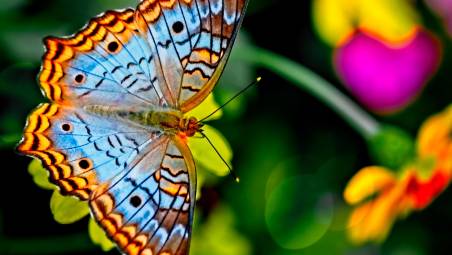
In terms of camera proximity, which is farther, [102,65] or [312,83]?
[312,83]

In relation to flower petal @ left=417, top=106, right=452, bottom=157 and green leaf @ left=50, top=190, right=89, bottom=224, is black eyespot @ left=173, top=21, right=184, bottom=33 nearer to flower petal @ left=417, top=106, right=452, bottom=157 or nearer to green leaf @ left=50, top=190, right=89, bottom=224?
green leaf @ left=50, top=190, right=89, bottom=224

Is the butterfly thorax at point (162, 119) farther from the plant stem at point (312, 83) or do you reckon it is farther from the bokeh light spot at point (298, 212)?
the bokeh light spot at point (298, 212)

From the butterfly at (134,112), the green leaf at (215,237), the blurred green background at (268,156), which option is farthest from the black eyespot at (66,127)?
the green leaf at (215,237)

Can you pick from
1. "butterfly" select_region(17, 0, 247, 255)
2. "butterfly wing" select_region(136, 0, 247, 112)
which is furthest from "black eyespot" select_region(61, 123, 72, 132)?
"butterfly wing" select_region(136, 0, 247, 112)

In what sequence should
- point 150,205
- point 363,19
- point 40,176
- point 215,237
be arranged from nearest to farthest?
point 150,205 < point 40,176 < point 215,237 < point 363,19

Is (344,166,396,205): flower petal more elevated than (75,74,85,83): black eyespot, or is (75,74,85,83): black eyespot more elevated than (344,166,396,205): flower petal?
(75,74,85,83): black eyespot

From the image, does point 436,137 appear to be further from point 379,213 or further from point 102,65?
point 102,65

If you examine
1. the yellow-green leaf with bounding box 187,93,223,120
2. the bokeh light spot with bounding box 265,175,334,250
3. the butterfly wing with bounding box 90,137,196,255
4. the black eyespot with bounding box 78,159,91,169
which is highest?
the black eyespot with bounding box 78,159,91,169

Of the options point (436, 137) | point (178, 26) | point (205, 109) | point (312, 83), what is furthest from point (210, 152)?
point (436, 137)
